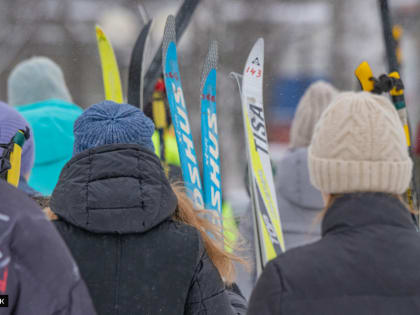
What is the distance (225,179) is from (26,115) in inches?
221

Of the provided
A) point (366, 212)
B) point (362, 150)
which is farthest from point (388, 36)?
point (366, 212)

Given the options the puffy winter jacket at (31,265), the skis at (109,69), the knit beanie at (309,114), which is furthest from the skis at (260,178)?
the knit beanie at (309,114)

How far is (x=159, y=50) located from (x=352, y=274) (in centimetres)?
245

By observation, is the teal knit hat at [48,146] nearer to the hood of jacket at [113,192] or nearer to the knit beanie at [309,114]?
the knit beanie at [309,114]

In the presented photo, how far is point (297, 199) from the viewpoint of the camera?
3.36m

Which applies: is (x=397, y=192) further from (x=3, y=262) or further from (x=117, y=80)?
(x=117, y=80)

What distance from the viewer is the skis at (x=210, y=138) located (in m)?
2.58

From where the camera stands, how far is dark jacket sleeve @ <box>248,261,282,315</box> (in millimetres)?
1388

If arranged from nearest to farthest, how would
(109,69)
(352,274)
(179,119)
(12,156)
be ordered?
1. (352,274)
2. (12,156)
3. (179,119)
4. (109,69)

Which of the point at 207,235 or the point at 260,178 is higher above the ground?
the point at 260,178

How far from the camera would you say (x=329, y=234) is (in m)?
1.49

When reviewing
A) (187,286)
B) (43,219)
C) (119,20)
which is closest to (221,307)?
(187,286)

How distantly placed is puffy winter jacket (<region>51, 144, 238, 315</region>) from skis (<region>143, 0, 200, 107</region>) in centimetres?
182

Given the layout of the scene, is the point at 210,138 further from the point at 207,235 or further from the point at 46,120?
the point at 46,120
